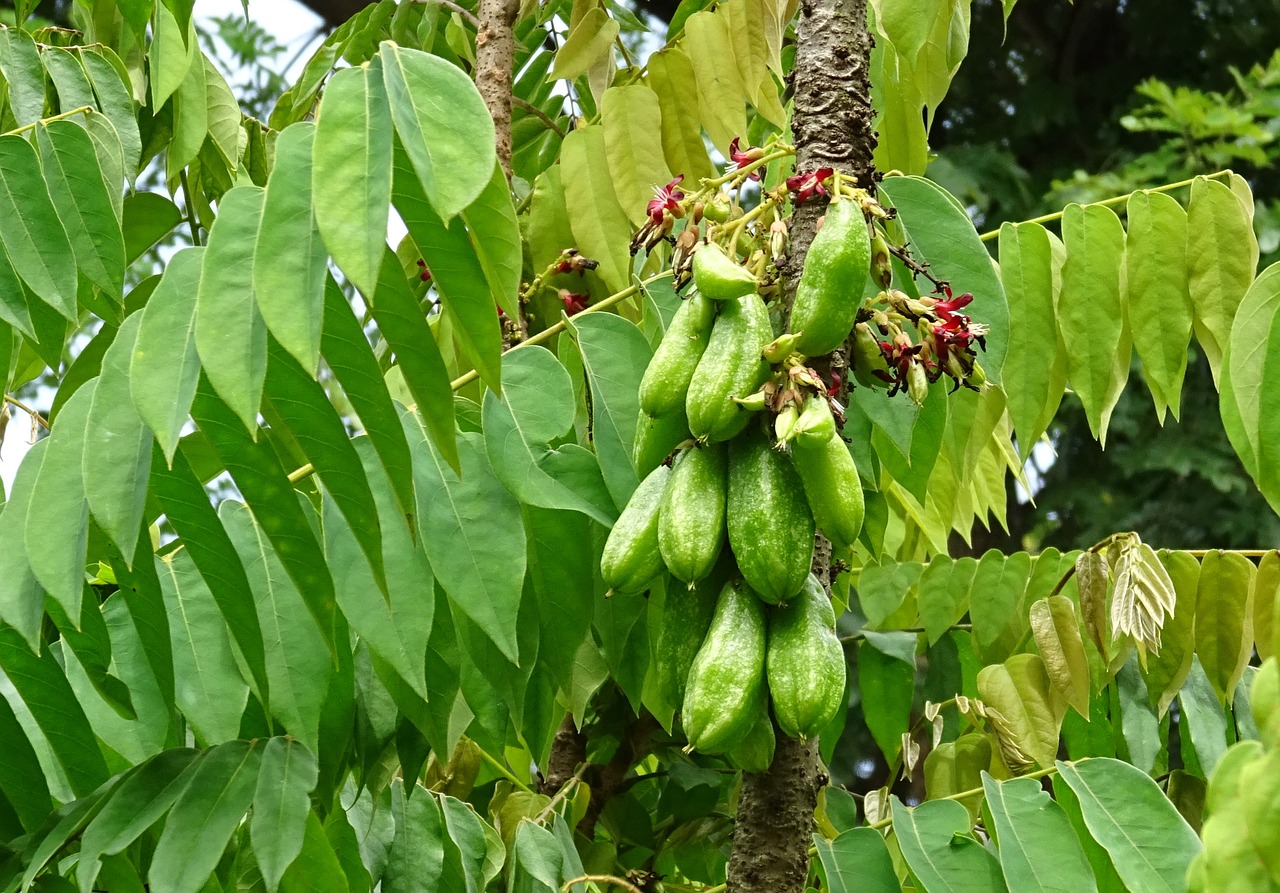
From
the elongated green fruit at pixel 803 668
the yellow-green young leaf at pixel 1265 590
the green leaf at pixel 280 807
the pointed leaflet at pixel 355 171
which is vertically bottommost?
the yellow-green young leaf at pixel 1265 590

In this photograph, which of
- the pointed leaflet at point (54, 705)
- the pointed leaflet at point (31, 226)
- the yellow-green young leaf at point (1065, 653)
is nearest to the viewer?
the pointed leaflet at point (54, 705)

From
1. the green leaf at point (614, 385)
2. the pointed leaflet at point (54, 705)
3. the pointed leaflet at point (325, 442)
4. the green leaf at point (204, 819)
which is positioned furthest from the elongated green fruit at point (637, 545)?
the pointed leaflet at point (54, 705)

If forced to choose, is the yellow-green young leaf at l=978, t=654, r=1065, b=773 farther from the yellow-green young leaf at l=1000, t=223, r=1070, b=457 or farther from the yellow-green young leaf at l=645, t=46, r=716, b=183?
the yellow-green young leaf at l=645, t=46, r=716, b=183

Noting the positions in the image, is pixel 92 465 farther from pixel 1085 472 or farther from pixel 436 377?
pixel 1085 472

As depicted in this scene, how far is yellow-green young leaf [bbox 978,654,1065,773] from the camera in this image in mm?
1691

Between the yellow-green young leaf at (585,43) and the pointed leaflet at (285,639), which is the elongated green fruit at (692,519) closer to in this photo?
the pointed leaflet at (285,639)

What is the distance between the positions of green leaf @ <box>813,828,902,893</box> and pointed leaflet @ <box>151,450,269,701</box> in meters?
0.64

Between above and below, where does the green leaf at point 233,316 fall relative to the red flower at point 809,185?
above

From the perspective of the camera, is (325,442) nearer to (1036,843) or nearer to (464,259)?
(464,259)

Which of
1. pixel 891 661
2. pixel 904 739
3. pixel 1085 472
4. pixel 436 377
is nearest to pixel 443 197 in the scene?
pixel 436 377

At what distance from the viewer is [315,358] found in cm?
108

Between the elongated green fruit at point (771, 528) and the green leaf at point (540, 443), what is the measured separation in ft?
0.71

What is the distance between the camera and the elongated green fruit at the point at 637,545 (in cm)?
130

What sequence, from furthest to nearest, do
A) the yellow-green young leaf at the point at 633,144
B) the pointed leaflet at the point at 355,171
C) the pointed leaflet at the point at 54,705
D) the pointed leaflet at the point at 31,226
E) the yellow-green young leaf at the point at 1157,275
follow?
the yellow-green young leaf at the point at 633,144 < the yellow-green young leaf at the point at 1157,275 < the pointed leaflet at the point at 31,226 < the pointed leaflet at the point at 54,705 < the pointed leaflet at the point at 355,171
